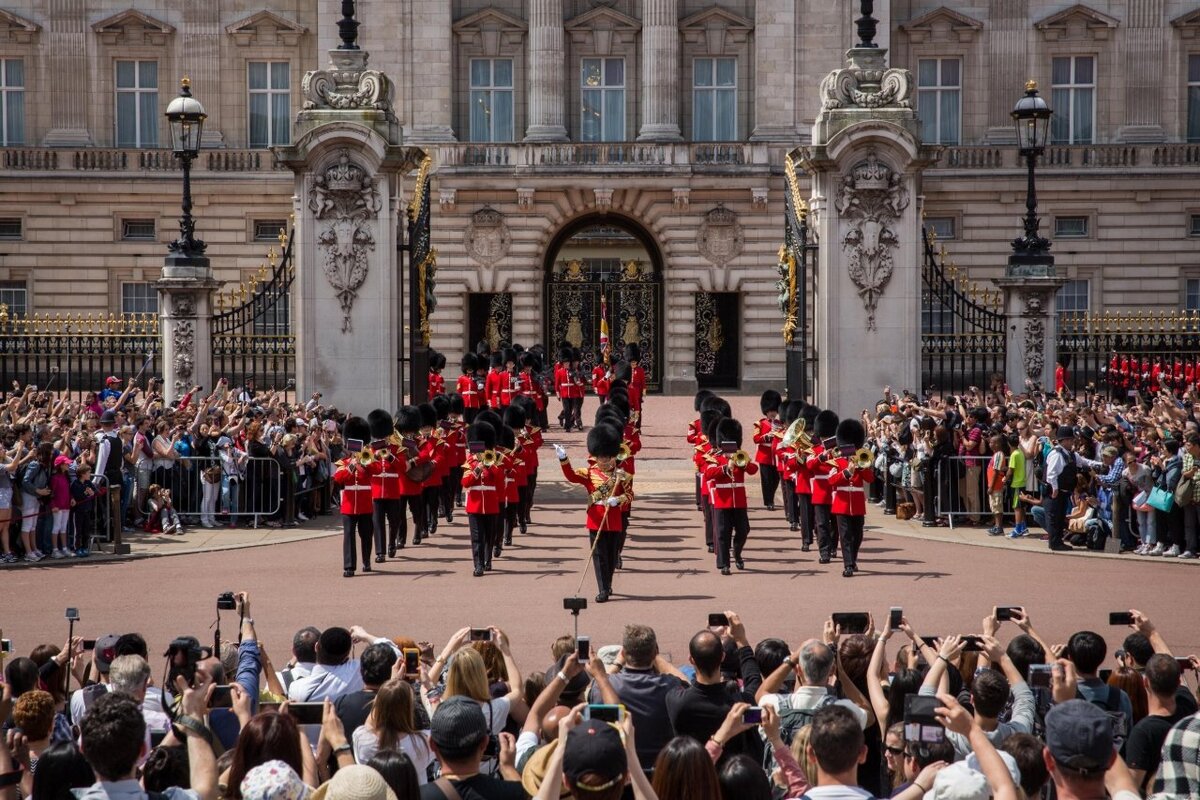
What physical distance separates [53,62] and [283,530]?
2425 cm

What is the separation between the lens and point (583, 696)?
270 inches

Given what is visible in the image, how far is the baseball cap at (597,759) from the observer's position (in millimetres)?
4793

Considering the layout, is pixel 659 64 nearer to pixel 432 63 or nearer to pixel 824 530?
pixel 432 63

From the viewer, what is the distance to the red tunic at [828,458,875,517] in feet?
45.7

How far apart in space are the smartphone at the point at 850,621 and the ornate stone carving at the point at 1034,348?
12.9 metres

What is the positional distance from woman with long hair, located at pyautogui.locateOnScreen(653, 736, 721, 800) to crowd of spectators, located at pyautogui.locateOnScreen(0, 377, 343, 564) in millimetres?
10266

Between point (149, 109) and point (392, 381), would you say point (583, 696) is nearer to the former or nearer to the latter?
point (392, 381)

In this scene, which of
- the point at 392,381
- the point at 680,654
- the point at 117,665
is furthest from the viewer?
the point at 392,381

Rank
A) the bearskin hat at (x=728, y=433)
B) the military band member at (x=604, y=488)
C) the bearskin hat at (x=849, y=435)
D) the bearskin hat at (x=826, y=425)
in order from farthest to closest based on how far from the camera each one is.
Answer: the bearskin hat at (x=826, y=425) < the bearskin hat at (x=728, y=433) < the bearskin hat at (x=849, y=435) < the military band member at (x=604, y=488)

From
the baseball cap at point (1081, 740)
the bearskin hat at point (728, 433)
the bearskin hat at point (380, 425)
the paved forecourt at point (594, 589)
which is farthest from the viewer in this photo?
the bearskin hat at point (380, 425)

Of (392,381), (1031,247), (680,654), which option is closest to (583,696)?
(680,654)

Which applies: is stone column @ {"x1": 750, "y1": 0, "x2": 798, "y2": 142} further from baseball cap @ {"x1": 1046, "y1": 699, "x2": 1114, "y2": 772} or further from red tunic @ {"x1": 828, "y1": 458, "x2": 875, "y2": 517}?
baseball cap @ {"x1": 1046, "y1": 699, "x2": 1114, "y2": 772}

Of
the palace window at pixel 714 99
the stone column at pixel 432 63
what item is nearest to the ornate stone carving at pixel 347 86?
the stone column at pixel 432 63

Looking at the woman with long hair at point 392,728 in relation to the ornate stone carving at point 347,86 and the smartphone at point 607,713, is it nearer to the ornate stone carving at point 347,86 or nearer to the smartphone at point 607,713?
the smartphone at point 607,713
